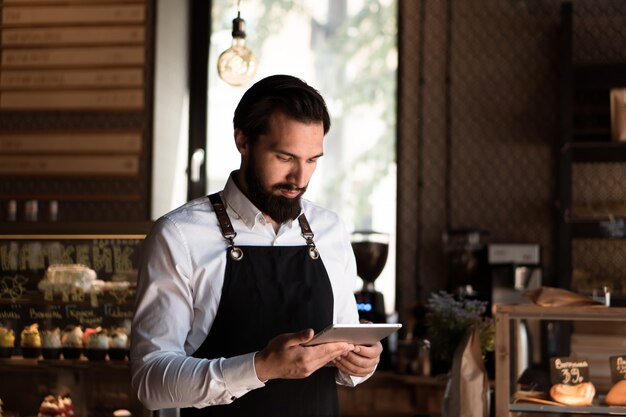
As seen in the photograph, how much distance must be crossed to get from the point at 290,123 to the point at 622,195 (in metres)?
3.39

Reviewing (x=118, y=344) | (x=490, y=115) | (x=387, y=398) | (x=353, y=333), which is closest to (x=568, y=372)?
(x=353, y=333)

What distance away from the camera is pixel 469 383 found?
2.90 metres

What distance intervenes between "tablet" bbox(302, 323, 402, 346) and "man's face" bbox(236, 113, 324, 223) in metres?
0.36

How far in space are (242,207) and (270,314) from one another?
251 mm

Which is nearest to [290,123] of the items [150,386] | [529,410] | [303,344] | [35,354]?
[303,344]

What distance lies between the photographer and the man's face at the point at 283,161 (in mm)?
2057

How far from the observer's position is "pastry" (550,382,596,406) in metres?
2.69

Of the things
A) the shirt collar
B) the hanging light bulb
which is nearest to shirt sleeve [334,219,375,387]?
the shirt collar

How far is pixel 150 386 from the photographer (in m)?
1.92

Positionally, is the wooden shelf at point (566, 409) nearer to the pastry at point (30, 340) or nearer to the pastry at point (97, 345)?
the pastry at point (97, 345)

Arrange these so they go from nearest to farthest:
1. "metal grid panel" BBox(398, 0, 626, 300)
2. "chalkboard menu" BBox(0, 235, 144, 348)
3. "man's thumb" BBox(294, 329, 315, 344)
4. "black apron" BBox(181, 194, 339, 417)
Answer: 1. "man's thumb" BBox(294, 329, 315, 344)
2. "black apron" BBox(181, 194, 339, 417)
3. "chalkboard menu" BBox(0, 235, 144, 348)
4. "metal grid panel" BBox(398, 0, 626, 300)

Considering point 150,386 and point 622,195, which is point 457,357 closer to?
point 150,386

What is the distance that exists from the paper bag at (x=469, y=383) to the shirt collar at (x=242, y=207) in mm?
1000

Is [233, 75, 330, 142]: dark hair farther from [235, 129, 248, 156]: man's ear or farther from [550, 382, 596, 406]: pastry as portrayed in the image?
[550, 382, 596, 406]: pastry
